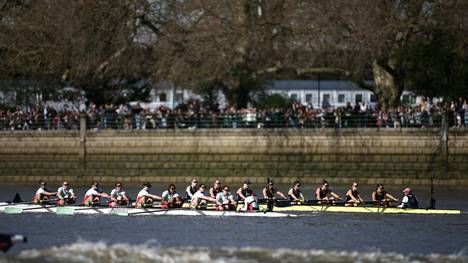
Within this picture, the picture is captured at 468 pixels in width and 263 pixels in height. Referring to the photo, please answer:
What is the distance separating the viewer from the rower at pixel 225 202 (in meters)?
52.3

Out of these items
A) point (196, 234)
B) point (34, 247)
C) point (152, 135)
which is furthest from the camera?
point (152, 135)

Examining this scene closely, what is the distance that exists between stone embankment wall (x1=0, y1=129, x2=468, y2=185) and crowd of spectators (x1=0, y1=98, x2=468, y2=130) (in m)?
0.64

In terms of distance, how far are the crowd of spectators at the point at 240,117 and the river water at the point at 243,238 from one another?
810 cm

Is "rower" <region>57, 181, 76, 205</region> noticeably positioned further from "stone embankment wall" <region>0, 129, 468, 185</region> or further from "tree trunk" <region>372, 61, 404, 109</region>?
"tree trunk" <region>372, 61, 404, 109</region>

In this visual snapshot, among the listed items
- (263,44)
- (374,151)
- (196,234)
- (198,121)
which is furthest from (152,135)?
(196,234)

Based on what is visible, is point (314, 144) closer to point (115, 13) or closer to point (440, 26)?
point (440, 26)

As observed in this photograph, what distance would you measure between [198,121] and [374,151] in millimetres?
10237

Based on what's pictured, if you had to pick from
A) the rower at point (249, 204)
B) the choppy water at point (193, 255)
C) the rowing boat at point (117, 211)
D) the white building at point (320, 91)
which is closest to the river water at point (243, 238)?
the choppy water at point (193, 255)

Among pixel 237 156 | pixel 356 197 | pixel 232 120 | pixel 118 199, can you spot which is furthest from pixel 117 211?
pixel 232 120

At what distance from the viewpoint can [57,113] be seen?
75.2 metres

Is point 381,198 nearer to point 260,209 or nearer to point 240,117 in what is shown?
point 260,209

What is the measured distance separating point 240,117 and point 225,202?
18.3m

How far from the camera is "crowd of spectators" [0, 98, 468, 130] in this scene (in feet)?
218

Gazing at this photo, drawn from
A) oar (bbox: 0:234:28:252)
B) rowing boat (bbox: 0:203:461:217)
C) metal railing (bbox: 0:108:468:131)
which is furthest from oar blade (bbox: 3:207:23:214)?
metal railing (bbox: 0:108:468:131)
